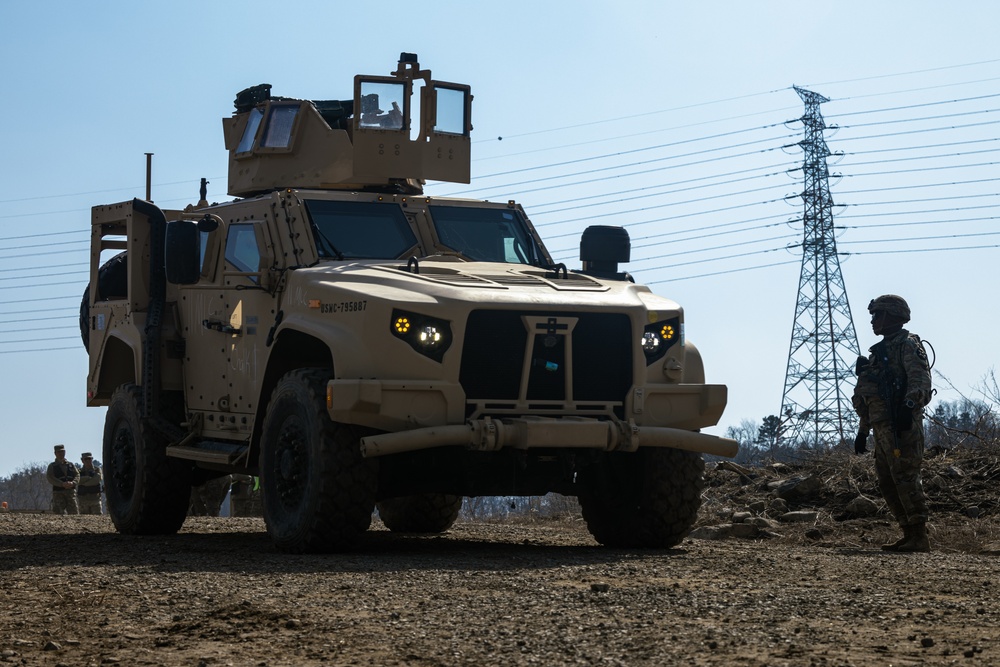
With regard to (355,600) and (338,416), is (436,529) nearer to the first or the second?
(338,416)

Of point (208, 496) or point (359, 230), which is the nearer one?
point (359, 230)

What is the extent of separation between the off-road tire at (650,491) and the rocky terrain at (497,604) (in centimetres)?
25

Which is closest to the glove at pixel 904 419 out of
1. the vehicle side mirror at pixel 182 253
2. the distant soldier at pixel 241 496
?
the vehicle side mirror at pixel 182 253

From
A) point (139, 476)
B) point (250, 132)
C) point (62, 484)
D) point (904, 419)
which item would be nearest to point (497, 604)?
point (904, 419)

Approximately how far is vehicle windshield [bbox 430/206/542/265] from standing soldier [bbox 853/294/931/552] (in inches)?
103

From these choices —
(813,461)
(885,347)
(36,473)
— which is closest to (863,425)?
(885,347)

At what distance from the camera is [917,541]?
11.2m

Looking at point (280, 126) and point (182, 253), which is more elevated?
point (280, 126)

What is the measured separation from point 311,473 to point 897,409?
427cm

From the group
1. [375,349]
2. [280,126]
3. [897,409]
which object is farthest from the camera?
[280,126]

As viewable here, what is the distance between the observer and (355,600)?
7.47 metres

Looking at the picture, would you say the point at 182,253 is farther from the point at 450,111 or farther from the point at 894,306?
the point at 894,306

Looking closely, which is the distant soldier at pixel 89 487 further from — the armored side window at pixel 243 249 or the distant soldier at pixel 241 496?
the armored side window at pixel 243 249

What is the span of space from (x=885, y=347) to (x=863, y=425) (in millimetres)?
591
